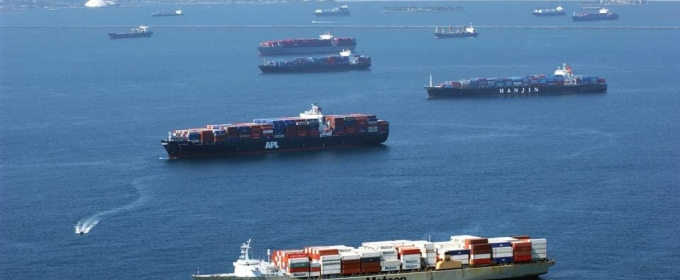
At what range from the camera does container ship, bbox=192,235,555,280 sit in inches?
3273

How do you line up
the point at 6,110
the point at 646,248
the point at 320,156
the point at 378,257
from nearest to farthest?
the point at 378,257, the point at 646,248, the point at 320,156, the point at 6,110

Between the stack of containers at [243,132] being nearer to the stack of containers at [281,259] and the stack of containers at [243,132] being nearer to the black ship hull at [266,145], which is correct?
the black ship hull at [266,145]

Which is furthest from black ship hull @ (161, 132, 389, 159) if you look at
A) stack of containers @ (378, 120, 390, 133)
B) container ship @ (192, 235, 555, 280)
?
container ship @ (192, 235, 555, 280)

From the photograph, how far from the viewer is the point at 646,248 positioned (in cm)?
9412

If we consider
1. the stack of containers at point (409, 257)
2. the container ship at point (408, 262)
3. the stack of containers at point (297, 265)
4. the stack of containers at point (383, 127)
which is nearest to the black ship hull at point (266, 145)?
the stack of containers at point (383, 127)

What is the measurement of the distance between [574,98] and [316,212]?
80222mm

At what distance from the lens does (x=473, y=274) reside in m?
85.7

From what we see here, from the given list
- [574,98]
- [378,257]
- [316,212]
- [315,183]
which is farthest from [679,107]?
[378,257]

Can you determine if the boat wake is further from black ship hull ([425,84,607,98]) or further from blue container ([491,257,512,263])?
black ship hull ([425,84,607,98])

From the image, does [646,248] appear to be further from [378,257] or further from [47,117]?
[47,117]

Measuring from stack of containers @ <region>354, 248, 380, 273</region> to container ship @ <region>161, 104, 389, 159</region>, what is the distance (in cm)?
5363

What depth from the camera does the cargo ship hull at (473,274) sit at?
274 feet

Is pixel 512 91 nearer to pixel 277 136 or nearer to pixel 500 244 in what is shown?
pixel 277 136

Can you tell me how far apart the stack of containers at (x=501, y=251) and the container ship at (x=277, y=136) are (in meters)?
53.5
